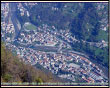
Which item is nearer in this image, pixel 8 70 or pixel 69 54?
pixel 8 70


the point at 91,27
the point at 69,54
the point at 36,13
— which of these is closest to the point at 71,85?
the point at 69,54

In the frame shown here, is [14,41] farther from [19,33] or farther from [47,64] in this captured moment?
[47,64]

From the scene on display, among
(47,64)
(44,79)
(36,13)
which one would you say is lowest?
Result: (47,64)

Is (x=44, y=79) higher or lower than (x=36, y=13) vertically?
lower

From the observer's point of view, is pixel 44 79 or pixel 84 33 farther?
pixel 84 33

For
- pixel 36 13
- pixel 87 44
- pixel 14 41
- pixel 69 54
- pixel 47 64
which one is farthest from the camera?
pixel 36 13

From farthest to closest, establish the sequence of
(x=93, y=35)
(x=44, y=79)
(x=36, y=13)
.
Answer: (x=36, y=13)
(x=93, y=35)
(x=44, y=79)

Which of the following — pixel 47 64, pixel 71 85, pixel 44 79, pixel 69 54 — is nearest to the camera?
pixel 71 85

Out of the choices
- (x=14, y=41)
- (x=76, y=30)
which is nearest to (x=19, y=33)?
(x=14, y=41)

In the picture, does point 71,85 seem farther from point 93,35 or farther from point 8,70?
point 93,35
